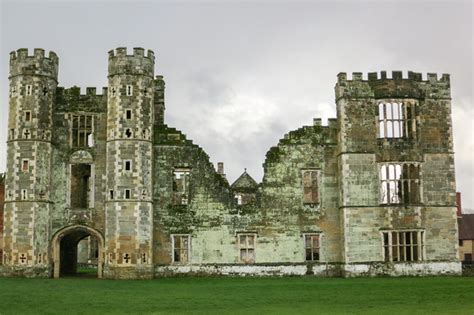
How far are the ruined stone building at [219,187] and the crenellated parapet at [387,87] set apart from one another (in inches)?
2.6

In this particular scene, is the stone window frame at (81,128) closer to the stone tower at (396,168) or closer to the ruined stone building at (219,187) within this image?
the ruined stone building at (219,187)

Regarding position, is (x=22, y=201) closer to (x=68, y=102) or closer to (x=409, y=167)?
(x=68, y=102)

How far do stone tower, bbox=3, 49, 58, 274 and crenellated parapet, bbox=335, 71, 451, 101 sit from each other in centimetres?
1877

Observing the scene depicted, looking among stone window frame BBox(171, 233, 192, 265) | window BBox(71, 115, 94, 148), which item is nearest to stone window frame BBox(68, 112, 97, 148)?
window BBox(71, 115, 94, 148)

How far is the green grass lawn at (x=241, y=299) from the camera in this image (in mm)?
19656

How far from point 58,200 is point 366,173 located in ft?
63.5

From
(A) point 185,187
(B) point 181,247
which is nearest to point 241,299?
(B) point 181,247

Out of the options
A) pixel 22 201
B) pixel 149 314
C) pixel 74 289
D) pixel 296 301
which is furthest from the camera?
pixel 22 201

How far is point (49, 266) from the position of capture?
38656 millimetres

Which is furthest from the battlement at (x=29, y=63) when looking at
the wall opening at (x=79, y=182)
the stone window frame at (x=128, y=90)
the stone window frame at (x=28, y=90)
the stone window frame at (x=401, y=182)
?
the stone window frame at (x=401, y=182)

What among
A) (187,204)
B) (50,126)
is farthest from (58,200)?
(187,204)

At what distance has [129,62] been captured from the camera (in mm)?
39375

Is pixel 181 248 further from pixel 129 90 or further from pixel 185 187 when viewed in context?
pixel 129 90

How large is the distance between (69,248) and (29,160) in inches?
341
